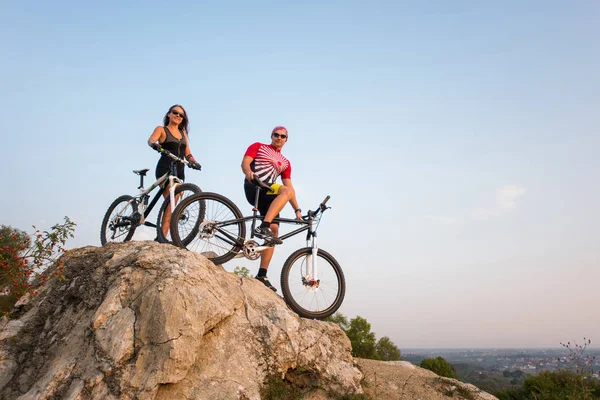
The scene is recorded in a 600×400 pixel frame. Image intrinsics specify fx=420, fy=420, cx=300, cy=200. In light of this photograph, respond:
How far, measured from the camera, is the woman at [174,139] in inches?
300

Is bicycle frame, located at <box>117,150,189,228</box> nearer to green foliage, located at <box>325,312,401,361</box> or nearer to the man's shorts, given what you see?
the man's shorts

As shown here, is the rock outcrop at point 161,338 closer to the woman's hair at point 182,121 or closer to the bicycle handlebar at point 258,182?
the bicycle handlebar at point 258,182

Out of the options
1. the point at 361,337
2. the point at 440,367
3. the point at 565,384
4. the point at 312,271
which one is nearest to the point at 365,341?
the point at 361,337

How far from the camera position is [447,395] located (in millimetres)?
7355

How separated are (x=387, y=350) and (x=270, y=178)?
69.0 ft

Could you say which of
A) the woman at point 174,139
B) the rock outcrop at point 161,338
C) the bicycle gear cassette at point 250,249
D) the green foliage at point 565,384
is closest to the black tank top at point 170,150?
the woman at point 174,139

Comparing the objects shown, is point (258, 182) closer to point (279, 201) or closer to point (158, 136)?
point (279, 201)

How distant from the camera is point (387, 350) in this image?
25516 mm

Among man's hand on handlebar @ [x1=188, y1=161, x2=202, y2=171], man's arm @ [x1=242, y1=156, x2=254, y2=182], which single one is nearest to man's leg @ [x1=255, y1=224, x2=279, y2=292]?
man's arm @ [x1=242, y1=156, x2=254, y2=182]

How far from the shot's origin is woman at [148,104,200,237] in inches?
300

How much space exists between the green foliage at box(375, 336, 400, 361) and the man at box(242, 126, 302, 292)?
1931 cm

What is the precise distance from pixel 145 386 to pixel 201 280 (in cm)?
152

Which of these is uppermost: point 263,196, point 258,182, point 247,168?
point 247,168

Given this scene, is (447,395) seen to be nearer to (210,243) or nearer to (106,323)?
(210,243)
